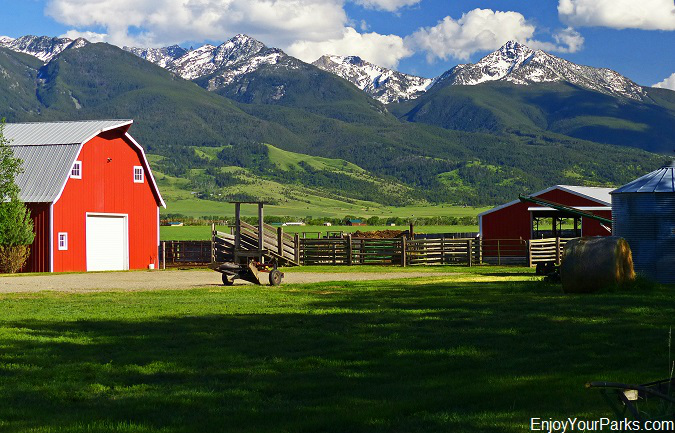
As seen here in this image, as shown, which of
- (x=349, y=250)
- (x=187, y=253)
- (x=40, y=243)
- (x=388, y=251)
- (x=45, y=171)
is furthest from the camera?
(x=187, y=253)

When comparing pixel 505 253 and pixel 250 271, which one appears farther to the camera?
pixel 505 253

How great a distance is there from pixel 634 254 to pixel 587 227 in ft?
81.8

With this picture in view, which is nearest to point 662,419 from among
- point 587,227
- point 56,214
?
point 56,214

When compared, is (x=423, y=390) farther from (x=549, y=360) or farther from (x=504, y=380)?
(x=549, y=360)

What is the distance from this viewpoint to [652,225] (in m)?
25.9

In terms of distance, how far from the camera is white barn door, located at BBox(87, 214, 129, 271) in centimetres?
4275

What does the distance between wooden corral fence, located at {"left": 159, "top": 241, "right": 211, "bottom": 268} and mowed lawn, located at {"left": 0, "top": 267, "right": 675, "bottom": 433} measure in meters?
29.0

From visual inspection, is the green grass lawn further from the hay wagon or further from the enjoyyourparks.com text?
the enjoyyourparks.com text

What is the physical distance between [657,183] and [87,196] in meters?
26.2

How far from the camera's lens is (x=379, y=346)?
13.1m

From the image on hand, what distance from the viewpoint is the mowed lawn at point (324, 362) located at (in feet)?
29.1

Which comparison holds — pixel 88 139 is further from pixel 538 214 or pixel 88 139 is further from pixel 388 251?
pixel 538 214

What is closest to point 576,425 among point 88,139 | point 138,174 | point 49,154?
point 88,139

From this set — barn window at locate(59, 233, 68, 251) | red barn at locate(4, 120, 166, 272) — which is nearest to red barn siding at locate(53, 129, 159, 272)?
red barn at locate(4, 120, 166, 272)
